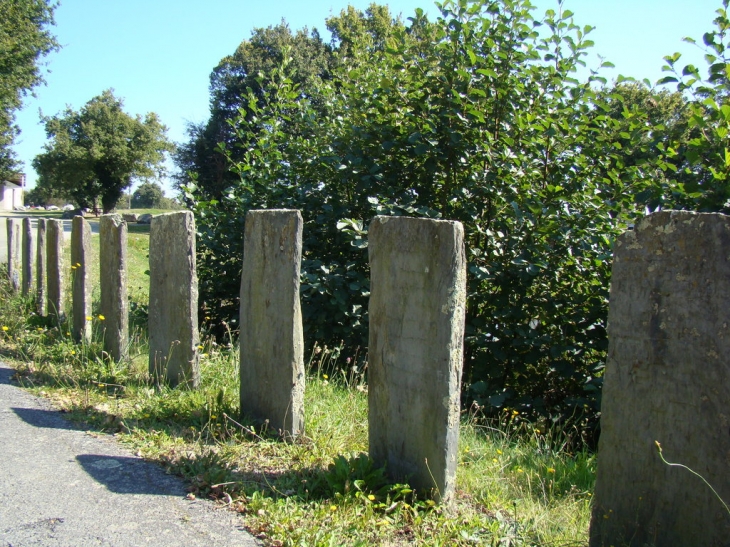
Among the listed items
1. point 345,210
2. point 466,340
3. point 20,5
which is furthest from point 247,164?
point 20,5

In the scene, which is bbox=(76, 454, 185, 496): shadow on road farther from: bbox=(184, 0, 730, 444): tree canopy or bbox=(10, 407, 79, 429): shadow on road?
bbox=(184, 0, 730, 444): tree canopy

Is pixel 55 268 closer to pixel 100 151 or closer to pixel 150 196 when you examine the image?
pixel 100 151

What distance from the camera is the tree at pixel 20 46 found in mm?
25297

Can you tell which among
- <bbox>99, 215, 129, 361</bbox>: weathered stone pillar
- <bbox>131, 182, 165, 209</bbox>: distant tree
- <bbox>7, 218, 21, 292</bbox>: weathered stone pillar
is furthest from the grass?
<bbox>131, 182, 165, 209</bbox>: distant tree

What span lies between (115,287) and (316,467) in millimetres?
3248

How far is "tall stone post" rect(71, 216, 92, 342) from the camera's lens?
21.6ft

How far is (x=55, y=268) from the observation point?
25.5 feet

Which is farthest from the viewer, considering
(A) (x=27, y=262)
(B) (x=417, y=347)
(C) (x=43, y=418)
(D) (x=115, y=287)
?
(A) (x=27, y=262)

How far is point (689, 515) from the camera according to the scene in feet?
8.31

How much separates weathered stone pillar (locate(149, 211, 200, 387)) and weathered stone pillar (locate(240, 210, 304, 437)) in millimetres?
786

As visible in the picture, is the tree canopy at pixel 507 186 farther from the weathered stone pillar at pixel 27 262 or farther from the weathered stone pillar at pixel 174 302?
the weathered stone pillar at pixel 27 262

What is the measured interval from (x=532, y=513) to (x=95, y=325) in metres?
5.35

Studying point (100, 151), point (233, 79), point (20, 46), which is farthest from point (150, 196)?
point (20, 46)

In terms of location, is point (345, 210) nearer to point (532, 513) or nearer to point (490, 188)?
point (490, 188)
